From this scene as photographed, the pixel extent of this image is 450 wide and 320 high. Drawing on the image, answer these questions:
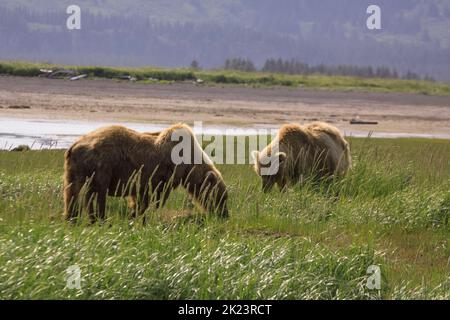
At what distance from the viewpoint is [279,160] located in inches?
582

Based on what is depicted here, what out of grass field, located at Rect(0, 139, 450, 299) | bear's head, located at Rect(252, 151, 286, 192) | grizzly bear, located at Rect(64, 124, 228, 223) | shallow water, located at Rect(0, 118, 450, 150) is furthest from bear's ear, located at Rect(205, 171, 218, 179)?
shallow water, located at Rect(0, 118, 450, 150)

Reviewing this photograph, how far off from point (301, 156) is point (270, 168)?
2.70 feet

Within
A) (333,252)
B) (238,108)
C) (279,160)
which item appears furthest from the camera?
(238,108)

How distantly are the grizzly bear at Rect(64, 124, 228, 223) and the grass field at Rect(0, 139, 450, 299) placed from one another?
1.07ft

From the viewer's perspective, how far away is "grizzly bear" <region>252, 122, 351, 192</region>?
584 inches

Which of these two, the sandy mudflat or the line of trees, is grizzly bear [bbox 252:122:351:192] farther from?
the line of trees

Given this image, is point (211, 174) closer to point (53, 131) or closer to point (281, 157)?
point (281, 157)

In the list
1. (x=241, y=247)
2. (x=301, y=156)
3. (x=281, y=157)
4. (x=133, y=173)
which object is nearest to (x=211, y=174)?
(x=133, y=173)

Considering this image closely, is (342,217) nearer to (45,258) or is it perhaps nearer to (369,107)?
(45,258)

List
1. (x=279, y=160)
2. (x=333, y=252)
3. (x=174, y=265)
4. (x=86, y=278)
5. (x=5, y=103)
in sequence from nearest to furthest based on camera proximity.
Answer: (x=86, y=278), (x=174, y=265), (x=333, y=252), (x=279, y=160), (x=5, y=103)

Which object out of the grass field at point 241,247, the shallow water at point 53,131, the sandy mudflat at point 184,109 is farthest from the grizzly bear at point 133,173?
the sandy mudflat at point 184,109
